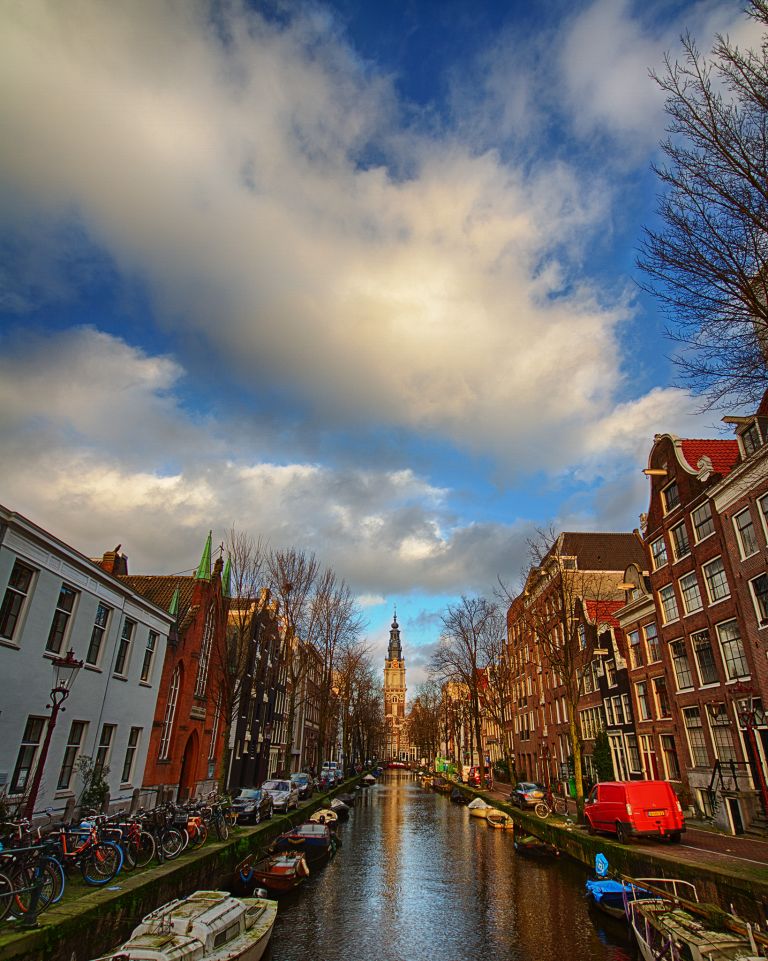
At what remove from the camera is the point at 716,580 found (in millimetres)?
25938

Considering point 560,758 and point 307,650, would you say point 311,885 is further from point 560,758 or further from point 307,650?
point 560,758

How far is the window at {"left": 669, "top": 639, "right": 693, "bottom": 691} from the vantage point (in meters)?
28.0

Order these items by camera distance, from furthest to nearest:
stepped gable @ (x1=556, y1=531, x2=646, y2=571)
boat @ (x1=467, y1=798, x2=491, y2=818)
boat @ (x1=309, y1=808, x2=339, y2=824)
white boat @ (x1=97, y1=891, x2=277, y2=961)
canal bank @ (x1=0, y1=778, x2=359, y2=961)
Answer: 1. stepped gable @ (x1=556, y1=531, x2=646, y2=571)
2. boat @ (x1=467, y1=798, x2=491, y2=818)
3. boat @ (x1=309, y1=808, x2=339, y2=824)
4. white boat @ (x1=97, y1=891, x2=277, y2=961)
5. canal bank @ (x1=0, y1=778, x2=359, y2=961)

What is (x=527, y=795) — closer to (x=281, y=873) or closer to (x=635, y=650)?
(x=635, y=650)

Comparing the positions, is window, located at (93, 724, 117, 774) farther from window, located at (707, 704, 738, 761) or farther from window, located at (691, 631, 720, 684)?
window, located at (691, 631, 720, 684)

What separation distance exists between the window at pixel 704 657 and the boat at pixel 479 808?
18.1 m

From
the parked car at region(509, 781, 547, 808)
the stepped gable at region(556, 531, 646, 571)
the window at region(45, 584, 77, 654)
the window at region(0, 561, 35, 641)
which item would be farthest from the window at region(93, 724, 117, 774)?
the stepped gable at region(556, 531, 646, 571)

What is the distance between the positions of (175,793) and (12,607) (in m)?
15.5

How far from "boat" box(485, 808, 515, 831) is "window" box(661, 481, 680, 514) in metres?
20.4

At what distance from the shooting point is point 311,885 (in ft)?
65.0

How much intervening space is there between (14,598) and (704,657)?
28325mm

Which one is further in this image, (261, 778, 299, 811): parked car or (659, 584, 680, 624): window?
(261, 778, 299, 811): parked car

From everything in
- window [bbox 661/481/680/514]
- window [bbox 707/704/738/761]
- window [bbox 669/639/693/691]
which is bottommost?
window [bbox 707/704/738/761]

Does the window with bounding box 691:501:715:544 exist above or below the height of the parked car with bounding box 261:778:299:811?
above
